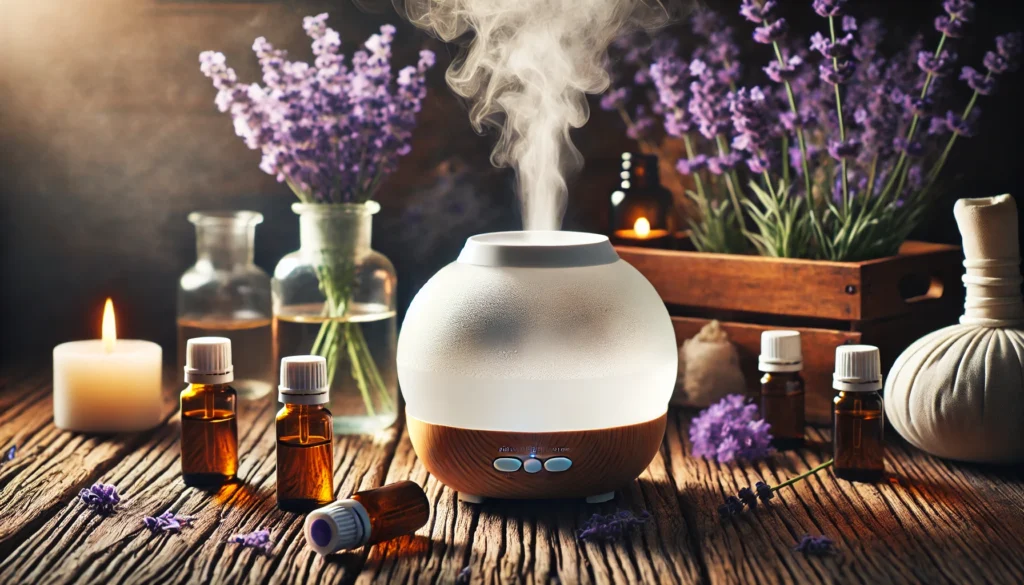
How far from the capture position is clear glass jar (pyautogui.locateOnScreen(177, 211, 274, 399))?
201 cm

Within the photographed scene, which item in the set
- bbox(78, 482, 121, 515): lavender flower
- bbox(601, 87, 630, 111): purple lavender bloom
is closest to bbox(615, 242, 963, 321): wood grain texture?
bbox(601, 87, 630, 111): purple lavender bloom

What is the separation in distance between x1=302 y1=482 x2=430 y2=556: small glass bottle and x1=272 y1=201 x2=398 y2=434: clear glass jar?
0.51 metres

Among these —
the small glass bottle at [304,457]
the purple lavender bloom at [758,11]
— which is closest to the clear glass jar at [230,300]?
the small glass bottle at [304,457]

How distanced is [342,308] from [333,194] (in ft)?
0.59

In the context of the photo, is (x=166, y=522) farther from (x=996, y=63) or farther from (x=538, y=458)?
(x=996, y=63)

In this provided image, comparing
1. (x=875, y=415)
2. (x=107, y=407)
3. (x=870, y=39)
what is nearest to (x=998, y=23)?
(x=870, y=39)

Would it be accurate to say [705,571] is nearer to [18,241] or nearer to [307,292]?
[307,292]

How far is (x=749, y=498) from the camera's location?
1.47m

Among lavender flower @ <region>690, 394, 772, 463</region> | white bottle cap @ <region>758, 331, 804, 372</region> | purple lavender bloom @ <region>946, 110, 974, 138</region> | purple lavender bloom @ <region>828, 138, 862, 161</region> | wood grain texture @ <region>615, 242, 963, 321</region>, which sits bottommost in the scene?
lavender flower @ <region>690, 394, 772, 463</region>

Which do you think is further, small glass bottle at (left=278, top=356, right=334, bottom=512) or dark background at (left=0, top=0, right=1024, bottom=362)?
dark background at (left=0, top=0, right=1024, bottom=362)

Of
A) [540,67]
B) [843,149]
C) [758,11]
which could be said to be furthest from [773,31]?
[540,67]

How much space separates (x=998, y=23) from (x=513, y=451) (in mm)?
1316

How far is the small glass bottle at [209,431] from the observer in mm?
1560

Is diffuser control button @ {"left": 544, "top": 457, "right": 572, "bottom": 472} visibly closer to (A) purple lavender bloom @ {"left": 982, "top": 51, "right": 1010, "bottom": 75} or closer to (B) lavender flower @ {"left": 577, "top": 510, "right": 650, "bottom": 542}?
(B) lavender flower @ {"left": 577, "top": 510, "right": 650, "bottom": 542}
